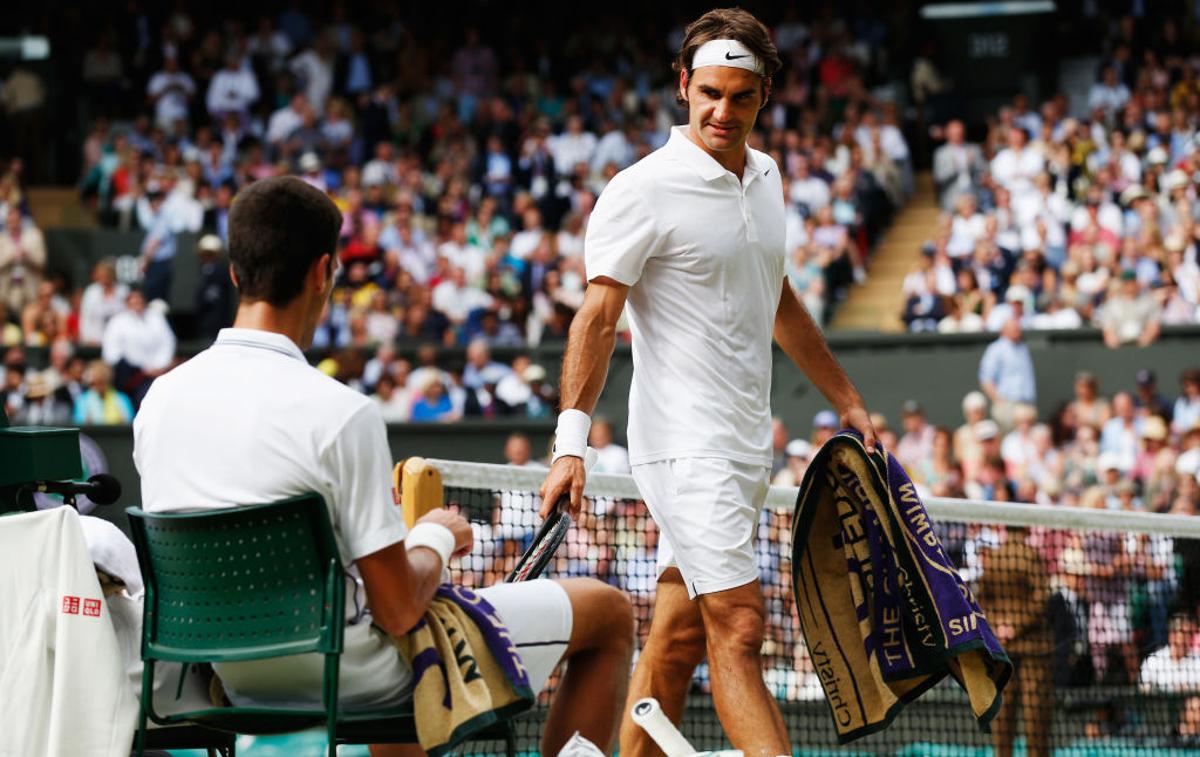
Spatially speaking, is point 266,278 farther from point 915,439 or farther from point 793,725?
point 915,439

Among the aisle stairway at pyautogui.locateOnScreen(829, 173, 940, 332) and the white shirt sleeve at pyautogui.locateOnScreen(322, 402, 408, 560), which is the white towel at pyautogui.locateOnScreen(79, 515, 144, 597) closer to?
the white shirt sleeve at pyautogui.locateOnScreen(322, 402, 408, 560)

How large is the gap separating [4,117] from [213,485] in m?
21.2

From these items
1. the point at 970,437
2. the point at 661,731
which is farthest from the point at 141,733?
the point at 970,437

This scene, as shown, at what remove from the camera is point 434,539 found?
4.17m

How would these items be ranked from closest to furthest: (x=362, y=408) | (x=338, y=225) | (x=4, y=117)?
(x=362, y=408) → (x=338, y=225) → (x=4, y=117)

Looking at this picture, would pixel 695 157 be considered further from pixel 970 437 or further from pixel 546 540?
pixel 970 437

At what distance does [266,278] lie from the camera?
13.3 ft

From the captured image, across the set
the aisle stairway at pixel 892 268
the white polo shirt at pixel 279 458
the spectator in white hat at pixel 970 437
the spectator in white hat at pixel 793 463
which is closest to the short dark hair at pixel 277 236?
the white polo shirt at pixel 279 458

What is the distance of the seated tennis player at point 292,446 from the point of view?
12.8 feet

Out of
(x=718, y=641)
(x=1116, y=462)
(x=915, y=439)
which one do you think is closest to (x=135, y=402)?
(x=915, y=439)

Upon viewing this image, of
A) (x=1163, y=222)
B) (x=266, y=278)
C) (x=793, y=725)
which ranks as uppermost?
(x=1163, y=222)

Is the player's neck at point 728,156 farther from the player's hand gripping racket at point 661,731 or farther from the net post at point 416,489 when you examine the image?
the player's hand gripping racket at point 661,731

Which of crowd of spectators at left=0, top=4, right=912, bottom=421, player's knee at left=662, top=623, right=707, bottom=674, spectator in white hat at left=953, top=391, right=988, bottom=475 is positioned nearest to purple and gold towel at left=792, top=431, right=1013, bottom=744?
player's knee at left=662, top=623, right=707, bottom=674

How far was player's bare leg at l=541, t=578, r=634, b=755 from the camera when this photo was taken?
4.52 m
